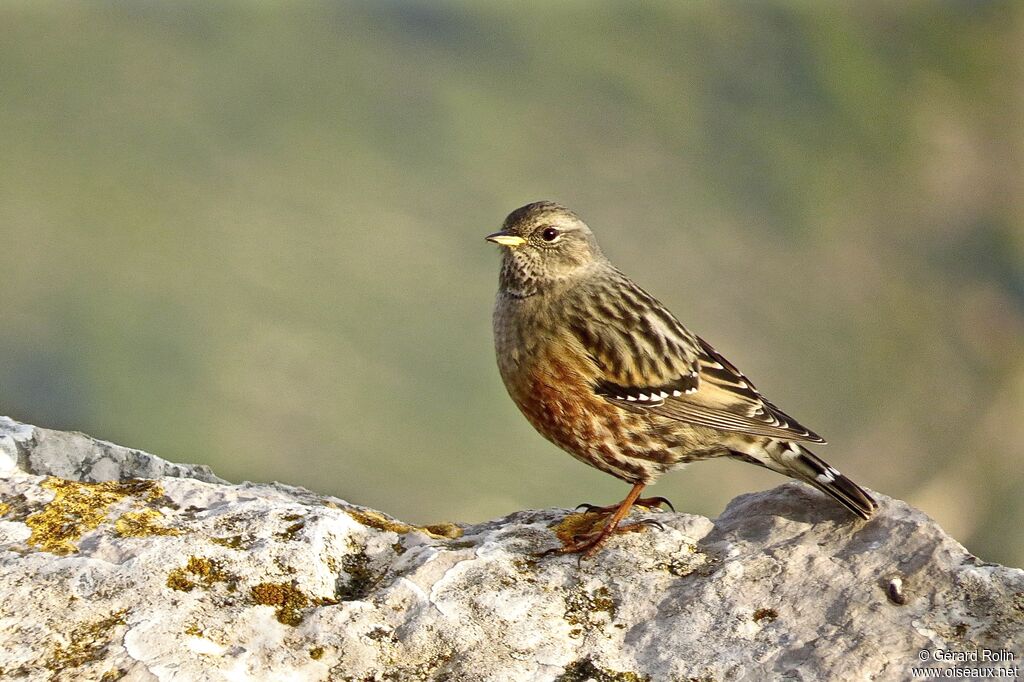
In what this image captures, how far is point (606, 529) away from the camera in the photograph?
476 cm

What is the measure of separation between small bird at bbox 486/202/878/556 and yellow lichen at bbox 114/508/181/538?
2.03m

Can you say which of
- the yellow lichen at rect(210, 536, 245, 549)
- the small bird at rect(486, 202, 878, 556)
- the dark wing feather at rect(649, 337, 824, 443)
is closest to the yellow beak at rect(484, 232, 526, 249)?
the small bird at rect(486, 202, 878, 556)

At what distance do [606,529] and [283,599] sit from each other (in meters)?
1.48

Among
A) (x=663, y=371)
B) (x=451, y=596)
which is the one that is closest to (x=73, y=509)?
(x=451, y=596)

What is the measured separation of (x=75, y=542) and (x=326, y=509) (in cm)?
101

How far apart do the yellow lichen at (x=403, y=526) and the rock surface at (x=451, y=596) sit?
16 millimetres

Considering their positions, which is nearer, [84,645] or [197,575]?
[84,645]

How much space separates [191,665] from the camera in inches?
145

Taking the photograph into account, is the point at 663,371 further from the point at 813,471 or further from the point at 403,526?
the point at 403,526

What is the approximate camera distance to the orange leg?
460 centimetres

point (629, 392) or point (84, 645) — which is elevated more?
point (629, 392)

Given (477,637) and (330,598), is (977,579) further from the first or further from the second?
(330,598)

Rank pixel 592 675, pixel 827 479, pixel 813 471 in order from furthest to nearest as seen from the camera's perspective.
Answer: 1. pixel 813 471
2. pixel 827 479
3. pixel 592 675

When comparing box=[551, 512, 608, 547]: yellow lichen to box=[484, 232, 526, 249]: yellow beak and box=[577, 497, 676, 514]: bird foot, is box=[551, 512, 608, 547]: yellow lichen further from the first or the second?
box=[484, 232, 526, 249]: yellow beak
